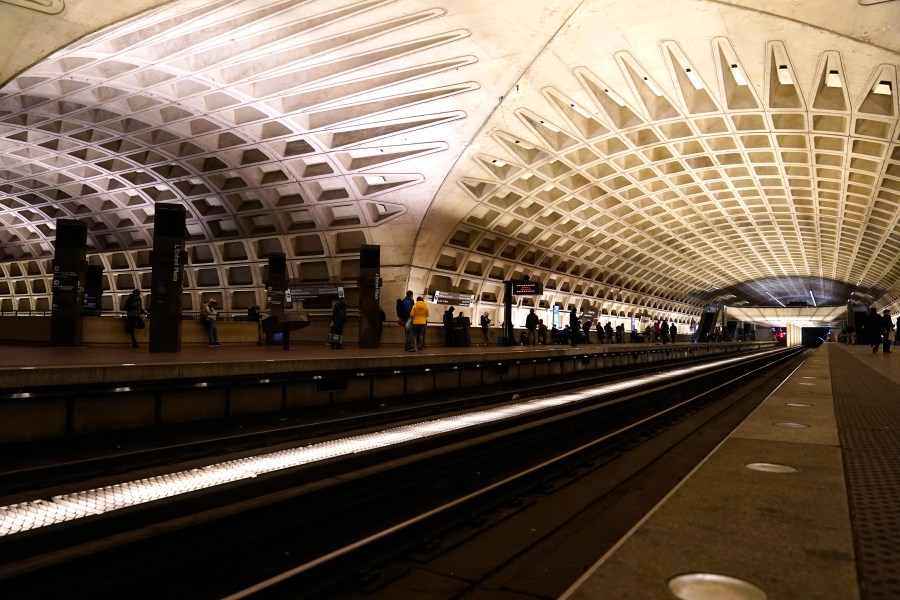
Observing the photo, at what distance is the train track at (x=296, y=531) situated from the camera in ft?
10.3

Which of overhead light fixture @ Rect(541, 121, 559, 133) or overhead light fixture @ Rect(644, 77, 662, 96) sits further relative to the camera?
overhead light fixture @ Rect(541, 121, 559, 133)

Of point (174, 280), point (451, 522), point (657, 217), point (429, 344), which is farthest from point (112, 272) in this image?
point (451, 522)

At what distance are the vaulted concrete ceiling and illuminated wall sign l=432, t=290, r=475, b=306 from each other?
2.70 ft

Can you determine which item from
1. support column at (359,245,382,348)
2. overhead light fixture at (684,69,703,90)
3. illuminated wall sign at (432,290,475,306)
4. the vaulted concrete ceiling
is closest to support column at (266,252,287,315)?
support column at (359,245,382,348)

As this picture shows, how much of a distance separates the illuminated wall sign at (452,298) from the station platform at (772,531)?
87.3ft

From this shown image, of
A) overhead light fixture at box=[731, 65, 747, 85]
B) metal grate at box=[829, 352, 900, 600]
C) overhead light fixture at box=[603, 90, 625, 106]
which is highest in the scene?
overhead light fixture at box=[603, 90, 625, 106]

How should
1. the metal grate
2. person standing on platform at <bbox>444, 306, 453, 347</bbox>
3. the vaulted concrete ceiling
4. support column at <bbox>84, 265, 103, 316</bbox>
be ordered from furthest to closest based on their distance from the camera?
person standing on platform at <bbox>444, 306, 453, 347</bbox> < support column at <bbox>84, 265, 103, 316</bbox> < the vaulted concrete ceiling < the metal grate

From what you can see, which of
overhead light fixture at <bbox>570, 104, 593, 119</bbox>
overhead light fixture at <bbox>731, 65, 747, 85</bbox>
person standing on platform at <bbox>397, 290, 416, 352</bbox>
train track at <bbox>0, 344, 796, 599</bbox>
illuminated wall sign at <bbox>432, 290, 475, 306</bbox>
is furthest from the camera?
illuminated wall sign at <bbox>432, 290, 475, 306</bbox>

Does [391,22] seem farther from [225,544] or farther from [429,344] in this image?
[225,544]

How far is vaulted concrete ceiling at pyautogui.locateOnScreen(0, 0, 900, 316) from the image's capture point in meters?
16.6

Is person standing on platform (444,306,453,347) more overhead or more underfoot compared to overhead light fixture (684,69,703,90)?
more underfoot

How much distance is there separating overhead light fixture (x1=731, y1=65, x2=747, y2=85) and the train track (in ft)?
52.8

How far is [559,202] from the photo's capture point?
31.4 metres

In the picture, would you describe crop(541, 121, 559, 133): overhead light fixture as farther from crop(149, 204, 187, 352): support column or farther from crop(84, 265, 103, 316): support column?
crop(84, 265, 103, 316): support column
